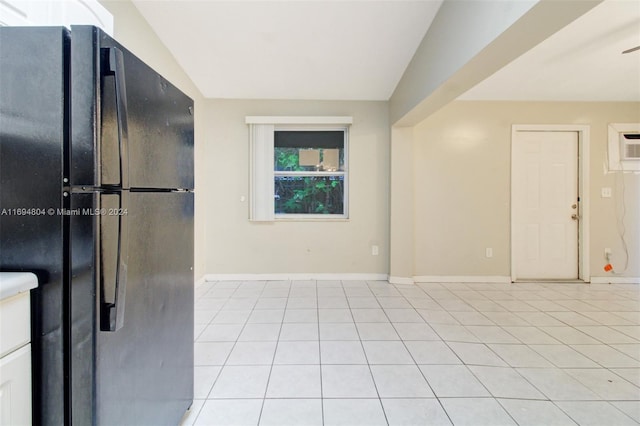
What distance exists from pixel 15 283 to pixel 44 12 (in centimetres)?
109

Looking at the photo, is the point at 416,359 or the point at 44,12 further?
the point at 416,359

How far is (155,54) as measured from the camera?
244 cm

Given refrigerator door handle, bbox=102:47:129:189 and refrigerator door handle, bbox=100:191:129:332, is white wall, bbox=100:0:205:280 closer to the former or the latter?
refrigerator door handle, bbox=102:47:129:189

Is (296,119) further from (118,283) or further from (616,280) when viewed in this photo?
(616,280)

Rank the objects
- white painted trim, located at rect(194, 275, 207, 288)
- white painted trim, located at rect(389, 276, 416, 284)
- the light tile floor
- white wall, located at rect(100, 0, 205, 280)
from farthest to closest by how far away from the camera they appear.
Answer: white painted trim, located at rect(389, 276, 416, 284) < white painted trim, located at rect(194, 275, 207, 288) < white wall, located at rect(100, 0, 205, 280) < the light tile floor

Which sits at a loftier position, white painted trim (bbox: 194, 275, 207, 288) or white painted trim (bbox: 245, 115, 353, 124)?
white painted trim (bbox: 245, 115, 353, 124)

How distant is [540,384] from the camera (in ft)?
5.55

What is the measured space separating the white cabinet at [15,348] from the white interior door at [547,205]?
15.3ft

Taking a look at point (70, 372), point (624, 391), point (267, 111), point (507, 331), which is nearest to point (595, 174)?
point (507, 331)

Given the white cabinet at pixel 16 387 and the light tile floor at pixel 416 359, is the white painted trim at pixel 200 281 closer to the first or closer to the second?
the light tile floor at pixel 416 359

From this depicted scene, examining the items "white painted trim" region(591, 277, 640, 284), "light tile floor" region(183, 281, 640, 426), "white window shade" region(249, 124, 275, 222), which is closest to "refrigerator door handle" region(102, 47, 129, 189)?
"light tile floor" region(183, 281, 640, 426)

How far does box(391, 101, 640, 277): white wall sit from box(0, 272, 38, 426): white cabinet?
139 inches

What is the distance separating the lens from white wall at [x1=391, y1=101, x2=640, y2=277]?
374 centimetres

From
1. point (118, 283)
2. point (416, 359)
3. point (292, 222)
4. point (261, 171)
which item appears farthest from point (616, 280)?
point (118, 283)
